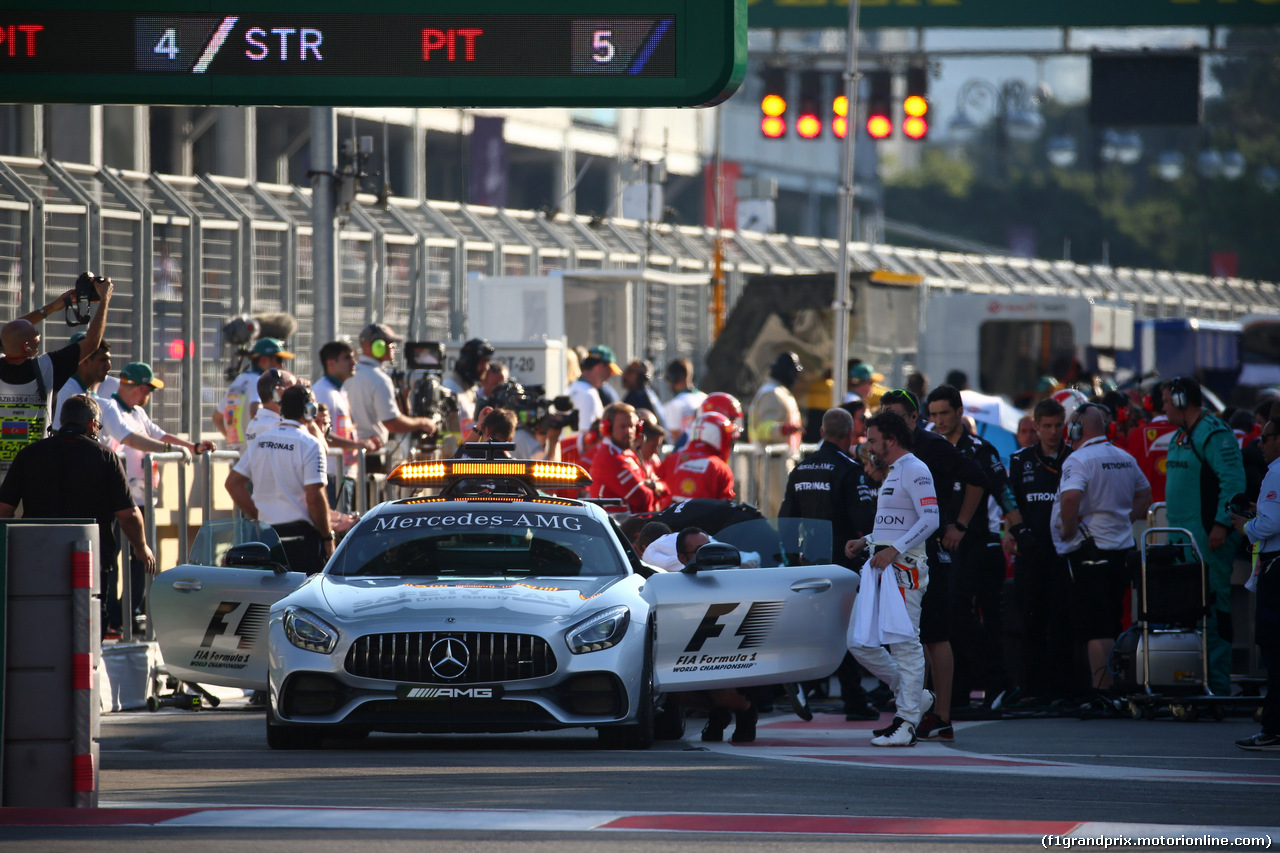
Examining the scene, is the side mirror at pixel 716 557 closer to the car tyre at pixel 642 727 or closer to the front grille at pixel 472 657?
the car tyre at pixel 642 727

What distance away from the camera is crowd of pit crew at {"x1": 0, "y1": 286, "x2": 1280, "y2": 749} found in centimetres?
1073

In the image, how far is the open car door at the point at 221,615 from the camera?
1072 cm

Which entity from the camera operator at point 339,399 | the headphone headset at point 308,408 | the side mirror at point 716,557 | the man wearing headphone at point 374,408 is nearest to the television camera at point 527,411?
the man wearing headphone at point 374,408

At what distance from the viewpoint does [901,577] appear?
34.8 feet

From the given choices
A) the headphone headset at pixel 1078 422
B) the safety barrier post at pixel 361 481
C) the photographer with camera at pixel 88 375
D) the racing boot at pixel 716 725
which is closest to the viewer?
the racing boot at pixel 716 725

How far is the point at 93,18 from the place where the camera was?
34.7 feet

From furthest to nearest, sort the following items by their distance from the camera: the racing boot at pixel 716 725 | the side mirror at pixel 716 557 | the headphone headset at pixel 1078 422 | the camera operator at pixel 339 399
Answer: the camera operator at pixel 339 399 → the headphone headset at pixel 1078 422 → the racing boot at pixel 716 725 → the side mirror at pixel 716 557

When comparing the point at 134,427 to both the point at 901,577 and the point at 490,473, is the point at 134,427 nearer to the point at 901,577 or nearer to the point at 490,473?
the point at 490,473

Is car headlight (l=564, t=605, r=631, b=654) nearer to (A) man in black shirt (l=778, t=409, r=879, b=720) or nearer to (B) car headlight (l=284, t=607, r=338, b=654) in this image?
(B) car headlight (l=284, t=607, r=338, b=654)

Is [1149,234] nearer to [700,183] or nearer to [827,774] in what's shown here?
[700,183]

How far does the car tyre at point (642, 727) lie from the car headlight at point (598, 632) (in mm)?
209

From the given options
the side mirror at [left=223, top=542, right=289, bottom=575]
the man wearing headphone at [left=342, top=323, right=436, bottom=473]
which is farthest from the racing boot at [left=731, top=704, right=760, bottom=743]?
the man wearing headphone at [left=342, top=323, right=436, bottom=473]

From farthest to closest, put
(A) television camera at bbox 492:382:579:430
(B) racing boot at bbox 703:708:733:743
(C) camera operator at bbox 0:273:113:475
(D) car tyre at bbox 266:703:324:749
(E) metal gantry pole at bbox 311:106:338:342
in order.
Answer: (E) metal gantry pole at bbox 311:106:338:342
(A) television camera at bbox 492:382:579:430
(B) racing boot at bbox 703:708:733:743
(C) camera operator at bbox 0:273:113:475
(D) car tyre at bbox 266:703:324:749

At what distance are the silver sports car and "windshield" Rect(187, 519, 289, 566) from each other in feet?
0.06
